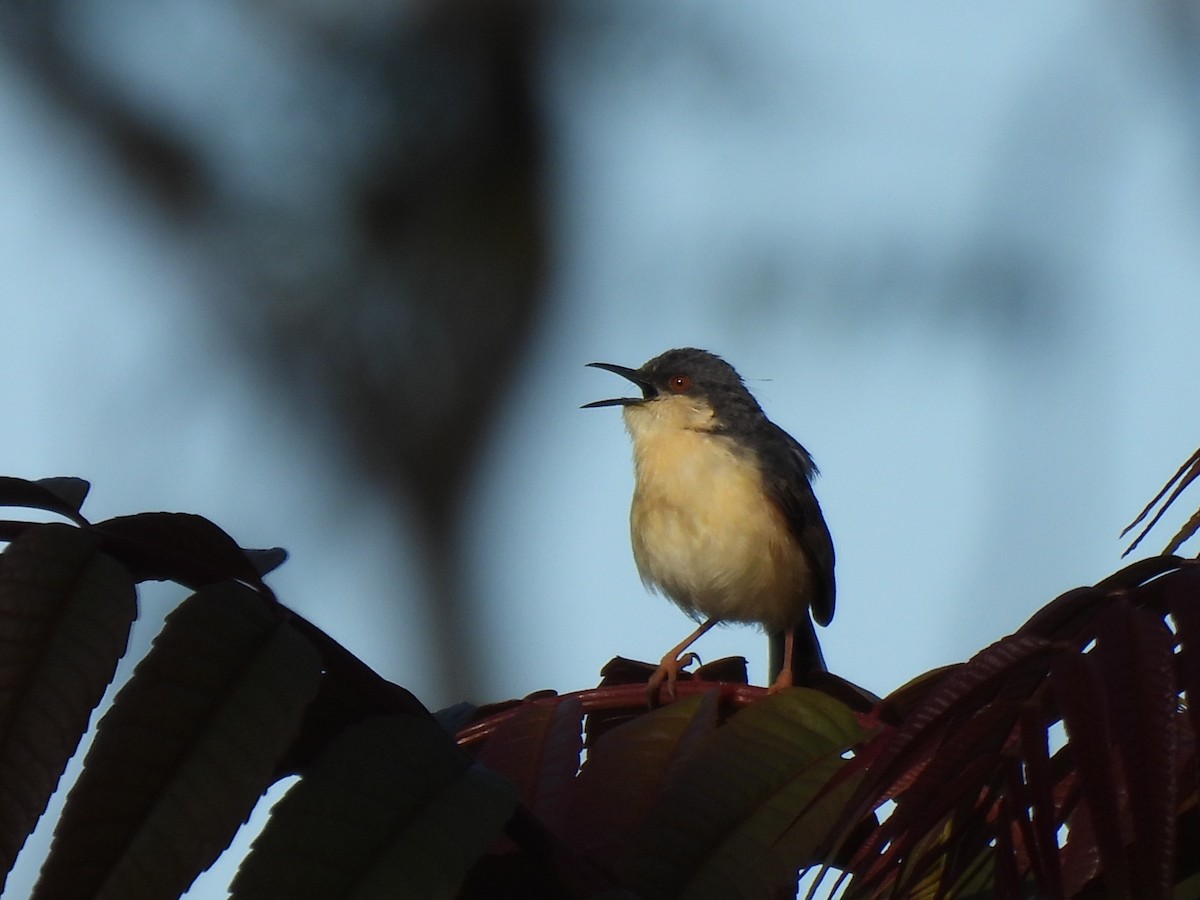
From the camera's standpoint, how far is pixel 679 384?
6.86 m

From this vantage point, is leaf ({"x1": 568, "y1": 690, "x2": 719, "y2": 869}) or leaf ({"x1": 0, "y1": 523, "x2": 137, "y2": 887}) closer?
leaf ({"x1": 0, "y1": 523, "x2": 137, "y2": 887})

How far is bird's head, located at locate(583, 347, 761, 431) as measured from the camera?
6.61 meters

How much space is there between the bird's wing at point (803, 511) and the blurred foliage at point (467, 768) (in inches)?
166

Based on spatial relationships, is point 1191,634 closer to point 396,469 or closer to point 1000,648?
point 1000,648

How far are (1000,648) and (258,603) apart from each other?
2.82ft

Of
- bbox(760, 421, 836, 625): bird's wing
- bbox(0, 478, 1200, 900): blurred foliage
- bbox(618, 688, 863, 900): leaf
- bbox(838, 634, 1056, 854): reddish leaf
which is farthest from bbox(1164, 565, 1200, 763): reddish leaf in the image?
bbox(760, 421, 836, 625): bird's wing

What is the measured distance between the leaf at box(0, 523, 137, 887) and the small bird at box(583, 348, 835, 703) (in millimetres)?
4078

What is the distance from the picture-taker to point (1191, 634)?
60.2 inches

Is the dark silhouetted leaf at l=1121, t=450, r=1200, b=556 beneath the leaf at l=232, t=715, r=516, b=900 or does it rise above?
above

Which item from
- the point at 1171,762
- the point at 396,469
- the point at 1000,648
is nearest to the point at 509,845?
the point at 1000,648

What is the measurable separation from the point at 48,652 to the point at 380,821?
0.41 m

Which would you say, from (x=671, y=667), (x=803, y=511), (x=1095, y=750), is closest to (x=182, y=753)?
(x=1095, y=750)

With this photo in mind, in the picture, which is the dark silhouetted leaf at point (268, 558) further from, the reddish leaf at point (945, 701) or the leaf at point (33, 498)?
the reddish leaf at point (945, 701)

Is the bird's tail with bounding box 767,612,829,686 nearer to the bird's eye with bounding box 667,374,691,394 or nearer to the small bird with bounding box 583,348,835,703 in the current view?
the small bird with bounding box 583,348,835,703
